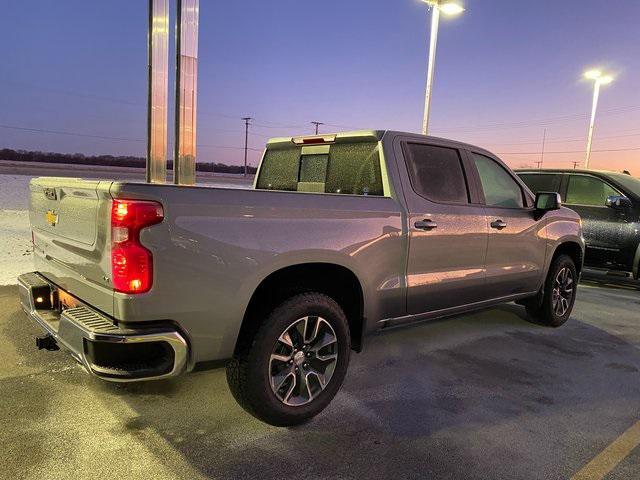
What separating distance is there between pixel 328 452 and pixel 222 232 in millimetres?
1368

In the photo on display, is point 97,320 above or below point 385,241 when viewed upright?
below

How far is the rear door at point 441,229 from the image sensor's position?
12.9 feet

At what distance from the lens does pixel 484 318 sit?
6.14 metres

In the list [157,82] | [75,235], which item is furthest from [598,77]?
[75,235]

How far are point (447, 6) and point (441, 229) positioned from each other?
33.9 ft

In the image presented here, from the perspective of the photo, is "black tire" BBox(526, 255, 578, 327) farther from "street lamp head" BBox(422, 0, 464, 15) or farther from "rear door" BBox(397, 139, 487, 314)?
"street lamp head" BBox(422, 0, 464, 15)

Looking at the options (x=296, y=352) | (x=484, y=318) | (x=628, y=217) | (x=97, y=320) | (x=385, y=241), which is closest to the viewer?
(x=97, y=320)

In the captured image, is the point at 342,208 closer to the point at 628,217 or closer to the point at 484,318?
the point at 484,318

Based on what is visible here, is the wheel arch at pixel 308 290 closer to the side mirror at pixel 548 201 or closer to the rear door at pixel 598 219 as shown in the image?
the side mirror at pixel 548 201

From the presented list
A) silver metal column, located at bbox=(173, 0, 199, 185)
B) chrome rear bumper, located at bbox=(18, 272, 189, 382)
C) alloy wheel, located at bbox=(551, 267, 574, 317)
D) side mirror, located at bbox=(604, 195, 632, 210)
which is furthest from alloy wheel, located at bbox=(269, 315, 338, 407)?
side mirror, located at bbox=(604, 195, 632, 210)

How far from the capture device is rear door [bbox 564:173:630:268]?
8133 mm

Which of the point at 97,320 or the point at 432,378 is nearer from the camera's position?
the point at 97,320

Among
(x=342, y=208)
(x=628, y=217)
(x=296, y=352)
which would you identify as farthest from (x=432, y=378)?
(x=628, y=217)

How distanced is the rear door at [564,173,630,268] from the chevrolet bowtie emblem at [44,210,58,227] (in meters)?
7.88
